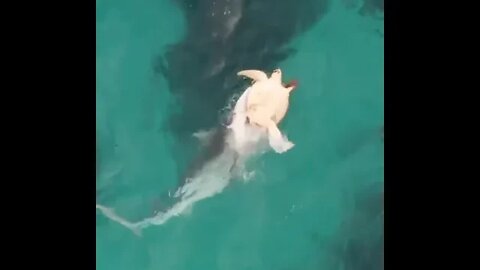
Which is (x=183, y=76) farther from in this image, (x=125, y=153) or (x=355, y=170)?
(x=355, y=170)

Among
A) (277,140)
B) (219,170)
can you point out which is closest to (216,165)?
(219,170)

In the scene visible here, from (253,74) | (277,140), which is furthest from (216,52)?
(277,140)

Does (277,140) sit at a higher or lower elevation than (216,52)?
lower

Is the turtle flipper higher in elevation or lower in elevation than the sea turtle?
higher

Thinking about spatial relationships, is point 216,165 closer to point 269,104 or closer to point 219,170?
point 219,170

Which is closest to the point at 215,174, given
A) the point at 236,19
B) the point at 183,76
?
the point at 183,76
